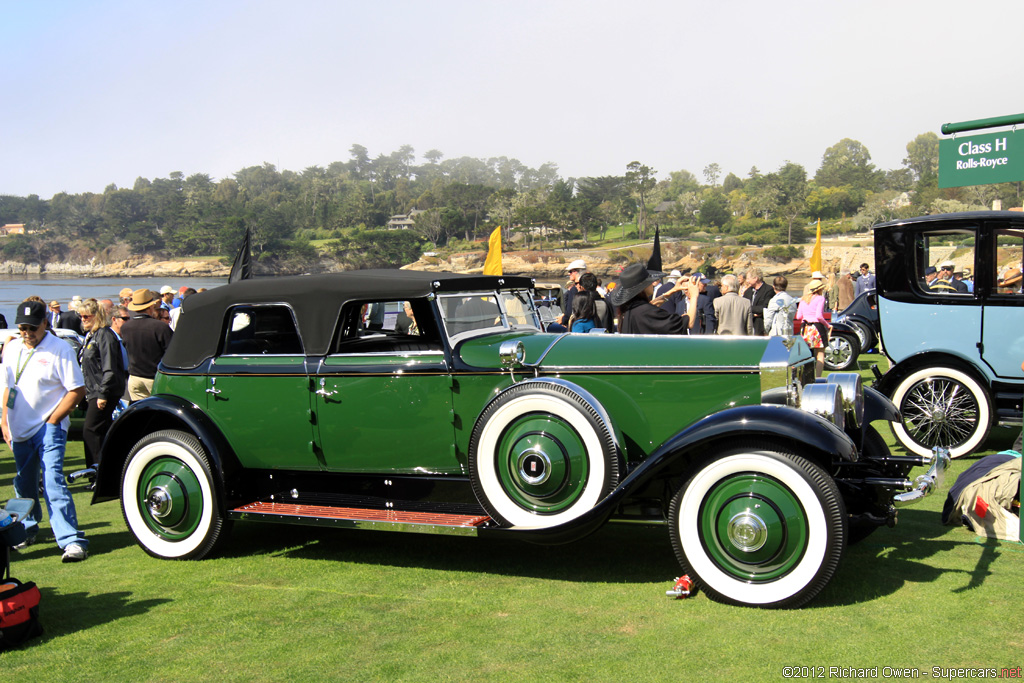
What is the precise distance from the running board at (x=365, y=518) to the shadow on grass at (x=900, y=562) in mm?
1901

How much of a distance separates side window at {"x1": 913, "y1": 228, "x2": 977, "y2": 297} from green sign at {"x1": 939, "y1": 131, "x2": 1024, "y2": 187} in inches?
20.5

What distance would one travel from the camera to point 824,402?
4.21 metres

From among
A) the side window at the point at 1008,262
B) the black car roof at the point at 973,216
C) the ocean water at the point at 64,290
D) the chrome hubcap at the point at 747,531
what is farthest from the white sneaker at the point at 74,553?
the ocean water at the point at 64,290

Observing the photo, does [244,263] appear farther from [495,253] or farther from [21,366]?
[495,253]

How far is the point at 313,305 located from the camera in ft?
16.3

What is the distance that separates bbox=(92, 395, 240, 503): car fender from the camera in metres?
5.02

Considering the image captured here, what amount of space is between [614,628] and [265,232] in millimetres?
73082

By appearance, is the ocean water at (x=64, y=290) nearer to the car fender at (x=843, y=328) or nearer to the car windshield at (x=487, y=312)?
the car fender at (x=843, y=328)

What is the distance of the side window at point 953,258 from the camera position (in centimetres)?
748

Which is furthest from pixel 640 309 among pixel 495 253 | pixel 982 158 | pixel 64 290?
pixel 64 290

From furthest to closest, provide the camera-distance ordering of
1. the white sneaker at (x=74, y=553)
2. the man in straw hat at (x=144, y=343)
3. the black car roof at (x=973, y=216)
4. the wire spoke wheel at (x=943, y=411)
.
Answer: the man in straw hat at (x=144, y=343), the wire spoke wheel at (x=943, y=411), the black car roof at (x=973, y=216), the white sneaker at (x=74, y=553)

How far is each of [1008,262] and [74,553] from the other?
824cm

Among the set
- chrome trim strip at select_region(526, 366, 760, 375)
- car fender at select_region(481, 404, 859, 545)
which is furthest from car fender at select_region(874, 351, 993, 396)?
car fender at select_region(481, 404, 859, 545)

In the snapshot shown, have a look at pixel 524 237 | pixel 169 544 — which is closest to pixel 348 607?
pixel 169 544
